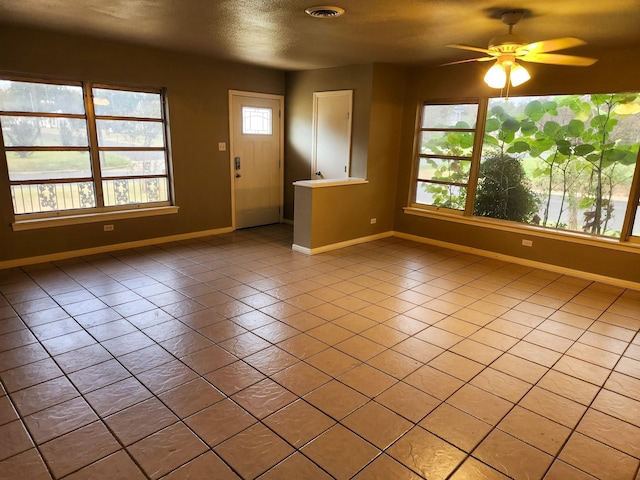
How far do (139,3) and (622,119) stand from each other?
4.61 m

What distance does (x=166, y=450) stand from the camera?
1.96 m

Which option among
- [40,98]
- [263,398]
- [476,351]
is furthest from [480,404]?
[40,98]

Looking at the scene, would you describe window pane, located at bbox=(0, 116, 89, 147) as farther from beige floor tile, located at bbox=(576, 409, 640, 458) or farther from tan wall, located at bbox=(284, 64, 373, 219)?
beige floor tile, located at bbox=(576, 409, 640, 458)

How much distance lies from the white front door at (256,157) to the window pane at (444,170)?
7.64 feet

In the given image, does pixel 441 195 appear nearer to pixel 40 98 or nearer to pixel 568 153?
pixel 568 153

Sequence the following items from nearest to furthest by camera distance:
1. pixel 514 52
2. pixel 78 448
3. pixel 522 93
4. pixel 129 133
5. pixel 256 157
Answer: pixel 78 448
pixel 514 52
pixel 522 93
pixel 129 133
pixel 256 157

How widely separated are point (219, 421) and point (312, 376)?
2.12 ft

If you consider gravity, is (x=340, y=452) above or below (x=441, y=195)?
below

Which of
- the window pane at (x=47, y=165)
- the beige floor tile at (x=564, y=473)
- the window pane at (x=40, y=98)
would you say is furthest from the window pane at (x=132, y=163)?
the beige floor tile at (x=564, y=473)

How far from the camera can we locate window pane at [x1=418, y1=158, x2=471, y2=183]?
5414 millimetres

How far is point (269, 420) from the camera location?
2180 mm

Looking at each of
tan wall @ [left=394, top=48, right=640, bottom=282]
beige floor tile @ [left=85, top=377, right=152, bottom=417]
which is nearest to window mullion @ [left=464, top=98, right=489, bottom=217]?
tan wall @ [left=394, top=48, right=640, bottom=282]

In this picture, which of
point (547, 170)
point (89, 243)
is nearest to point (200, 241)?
point (89, 243)

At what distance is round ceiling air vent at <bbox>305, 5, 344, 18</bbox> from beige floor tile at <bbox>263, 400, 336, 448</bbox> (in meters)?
2.69
